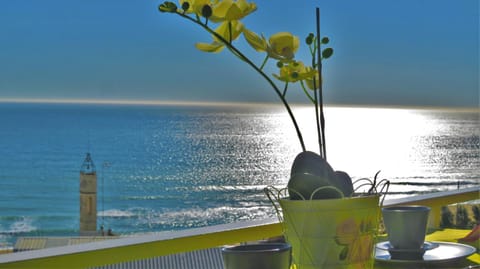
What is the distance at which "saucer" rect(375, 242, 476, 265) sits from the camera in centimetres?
89

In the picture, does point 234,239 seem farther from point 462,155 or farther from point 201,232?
point 462,155

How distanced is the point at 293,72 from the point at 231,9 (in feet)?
0.33

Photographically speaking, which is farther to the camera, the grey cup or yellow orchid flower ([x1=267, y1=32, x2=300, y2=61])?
the grey cup

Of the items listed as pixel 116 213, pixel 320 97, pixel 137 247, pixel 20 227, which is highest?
pixel 320 97

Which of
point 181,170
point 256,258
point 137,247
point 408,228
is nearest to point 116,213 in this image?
point 181,170

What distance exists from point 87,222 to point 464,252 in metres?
26.1

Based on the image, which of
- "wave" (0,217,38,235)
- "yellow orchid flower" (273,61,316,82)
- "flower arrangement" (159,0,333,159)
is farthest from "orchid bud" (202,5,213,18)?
"wave" (0,217,38,235)

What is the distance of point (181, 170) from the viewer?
38094mm

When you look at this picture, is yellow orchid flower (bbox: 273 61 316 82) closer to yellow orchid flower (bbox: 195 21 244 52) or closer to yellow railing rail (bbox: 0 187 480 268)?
yellow orchid flower (bbox: 195 21 244 52)

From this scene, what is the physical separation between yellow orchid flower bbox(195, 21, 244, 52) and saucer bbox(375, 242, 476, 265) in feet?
1.12

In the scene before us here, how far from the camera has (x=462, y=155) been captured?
44.1 metres

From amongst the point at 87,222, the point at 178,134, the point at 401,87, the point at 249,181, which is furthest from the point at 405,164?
the point at 178,134

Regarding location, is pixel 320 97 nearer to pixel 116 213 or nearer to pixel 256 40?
pixel 256 40

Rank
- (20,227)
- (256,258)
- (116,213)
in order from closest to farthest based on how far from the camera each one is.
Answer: (256,258), (20,227), (116,213)
